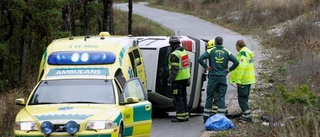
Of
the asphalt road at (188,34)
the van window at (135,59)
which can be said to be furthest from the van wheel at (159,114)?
the van window at (135,59)

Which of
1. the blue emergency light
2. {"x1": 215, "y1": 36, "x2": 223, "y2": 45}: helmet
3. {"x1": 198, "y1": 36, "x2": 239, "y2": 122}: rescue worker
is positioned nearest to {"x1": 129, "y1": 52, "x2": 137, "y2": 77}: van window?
the blue emergency light

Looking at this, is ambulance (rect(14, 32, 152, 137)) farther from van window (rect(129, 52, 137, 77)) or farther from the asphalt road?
the asphalt road

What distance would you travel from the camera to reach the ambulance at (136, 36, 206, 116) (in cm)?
1638

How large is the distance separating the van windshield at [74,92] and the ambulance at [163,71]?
4809 millimetres

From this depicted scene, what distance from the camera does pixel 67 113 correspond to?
10539 millimetres

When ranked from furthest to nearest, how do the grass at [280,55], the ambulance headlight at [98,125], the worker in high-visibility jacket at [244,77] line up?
the worker in high-visibility jacket at [244,77]
the grass at [280,55]
the ambulance headlight at [98,125]

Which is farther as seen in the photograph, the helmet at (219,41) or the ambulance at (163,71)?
the ambulance at (163,71)

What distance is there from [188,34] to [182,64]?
2710 cm

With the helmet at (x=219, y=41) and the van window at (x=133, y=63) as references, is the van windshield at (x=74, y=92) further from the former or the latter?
the helmet at (x=219, y=41)

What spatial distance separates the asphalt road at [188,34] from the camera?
1509 centimetres

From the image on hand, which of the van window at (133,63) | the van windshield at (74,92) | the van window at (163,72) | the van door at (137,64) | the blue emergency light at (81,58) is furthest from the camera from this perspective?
the van window at (163,72)

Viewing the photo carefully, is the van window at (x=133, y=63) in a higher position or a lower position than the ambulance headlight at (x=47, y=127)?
higher

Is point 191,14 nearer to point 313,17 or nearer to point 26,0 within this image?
point 313,17

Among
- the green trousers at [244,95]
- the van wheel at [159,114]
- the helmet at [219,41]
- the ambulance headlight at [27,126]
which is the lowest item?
the van wheel at [159,114]
